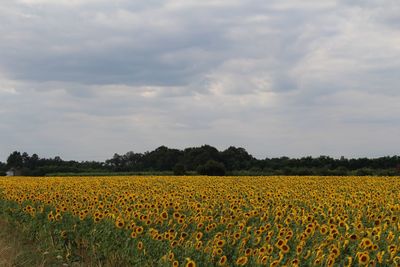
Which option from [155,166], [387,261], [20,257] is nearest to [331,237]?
[387,261]

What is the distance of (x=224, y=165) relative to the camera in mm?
50219

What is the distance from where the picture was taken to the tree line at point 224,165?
45.2 metres

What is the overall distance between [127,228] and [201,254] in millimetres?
2700

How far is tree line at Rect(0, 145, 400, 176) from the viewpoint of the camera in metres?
45.2

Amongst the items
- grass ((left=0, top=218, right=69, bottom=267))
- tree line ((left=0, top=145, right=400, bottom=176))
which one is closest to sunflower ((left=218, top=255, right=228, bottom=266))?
grass ((left=0, top=218, right=69, bottom=267))

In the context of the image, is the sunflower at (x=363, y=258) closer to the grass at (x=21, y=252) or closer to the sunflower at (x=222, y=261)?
the sunflower at (x=222, y=261)

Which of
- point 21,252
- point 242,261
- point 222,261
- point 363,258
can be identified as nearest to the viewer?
point 363,258

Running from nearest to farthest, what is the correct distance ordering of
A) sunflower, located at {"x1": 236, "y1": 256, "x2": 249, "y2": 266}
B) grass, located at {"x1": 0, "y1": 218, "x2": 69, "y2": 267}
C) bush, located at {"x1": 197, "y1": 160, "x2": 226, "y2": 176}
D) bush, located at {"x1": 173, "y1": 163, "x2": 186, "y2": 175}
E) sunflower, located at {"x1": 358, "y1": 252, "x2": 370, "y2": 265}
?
1. sunflower, located at {"x1": 358, "y1": 252, "x2": 370, "y2": 265}
2. sunflower, located at {"x1": 236, "y1": 256, "x2": 249, "y2": 266}
3. grass, located at {"x1": 0, "y1": 218, "x2": 69, "y2": 267}
4. bush, located at {"x1": 197, "y1": 160, "x2": 226, "y2": 176}
5. bush, located at {"x1": 173, "y1": 163, "x2": 186, "y2": 175}

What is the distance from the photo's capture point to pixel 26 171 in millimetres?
58406

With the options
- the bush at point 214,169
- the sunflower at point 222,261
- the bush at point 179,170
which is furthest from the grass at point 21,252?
the bush at point 179,170

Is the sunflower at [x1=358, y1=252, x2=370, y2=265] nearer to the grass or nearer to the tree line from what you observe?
the grass

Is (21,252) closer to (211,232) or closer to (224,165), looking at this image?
(211,232)

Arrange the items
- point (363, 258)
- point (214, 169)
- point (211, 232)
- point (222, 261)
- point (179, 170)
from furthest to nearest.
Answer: point (179, 170) → point (214, 169) → point (211, 232) → point (222, 261) → point (363, 258)

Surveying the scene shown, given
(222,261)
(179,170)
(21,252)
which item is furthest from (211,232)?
(179,170)
